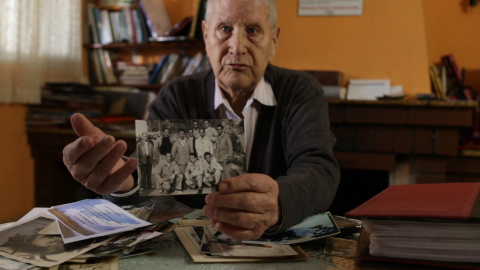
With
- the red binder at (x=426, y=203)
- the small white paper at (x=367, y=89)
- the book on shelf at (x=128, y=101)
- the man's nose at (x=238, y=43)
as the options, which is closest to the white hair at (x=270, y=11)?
the man's nose at (x=238, y=43)

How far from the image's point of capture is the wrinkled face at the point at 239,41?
117 cm

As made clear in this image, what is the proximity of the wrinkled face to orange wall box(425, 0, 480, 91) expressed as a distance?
2146mm

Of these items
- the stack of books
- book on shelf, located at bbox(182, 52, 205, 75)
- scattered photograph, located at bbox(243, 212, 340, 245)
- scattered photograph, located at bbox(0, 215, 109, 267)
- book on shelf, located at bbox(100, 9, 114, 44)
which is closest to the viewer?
scattered photograph, located at bbox(0, 215, 109, 267)

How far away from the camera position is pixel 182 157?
2.35 ft

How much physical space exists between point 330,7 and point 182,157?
2.09 meters

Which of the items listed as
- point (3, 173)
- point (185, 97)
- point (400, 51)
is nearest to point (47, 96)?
point (3, 173)

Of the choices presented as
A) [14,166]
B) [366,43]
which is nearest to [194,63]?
[366,43]

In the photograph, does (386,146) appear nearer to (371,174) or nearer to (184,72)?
(371,174)

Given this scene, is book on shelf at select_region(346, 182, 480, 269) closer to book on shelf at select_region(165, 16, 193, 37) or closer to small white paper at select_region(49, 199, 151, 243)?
small white paper at select_region(49, 199, 151, 243)

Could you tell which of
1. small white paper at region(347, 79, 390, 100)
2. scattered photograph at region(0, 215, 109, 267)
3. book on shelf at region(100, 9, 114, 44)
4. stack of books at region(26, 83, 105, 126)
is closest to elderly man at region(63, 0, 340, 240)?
scattered photograph at region(0, 215, 109, 267)

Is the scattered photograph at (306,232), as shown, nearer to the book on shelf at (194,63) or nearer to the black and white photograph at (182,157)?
the black and white photograph at (182,157)

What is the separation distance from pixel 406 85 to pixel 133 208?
2.04m

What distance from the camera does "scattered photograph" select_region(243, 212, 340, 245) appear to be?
29.8 inches

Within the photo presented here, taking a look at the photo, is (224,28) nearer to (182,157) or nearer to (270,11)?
(270,11)
